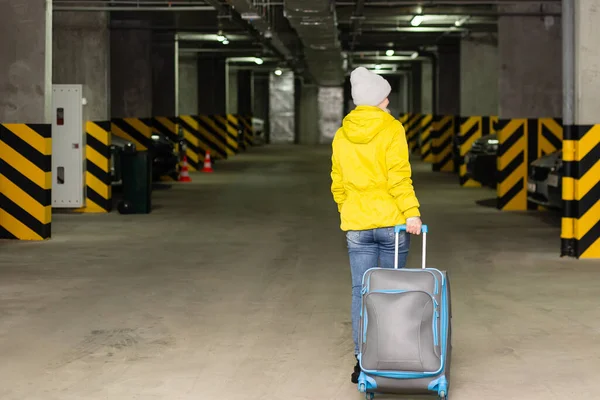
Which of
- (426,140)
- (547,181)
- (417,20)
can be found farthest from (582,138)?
(426,140)

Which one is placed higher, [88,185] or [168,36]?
[168,36]

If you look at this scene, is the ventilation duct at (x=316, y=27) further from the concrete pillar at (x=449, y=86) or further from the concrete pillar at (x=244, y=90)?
the concrete pillar at (x=244, y=90)

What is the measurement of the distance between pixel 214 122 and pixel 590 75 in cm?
2502

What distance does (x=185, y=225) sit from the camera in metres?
15.6

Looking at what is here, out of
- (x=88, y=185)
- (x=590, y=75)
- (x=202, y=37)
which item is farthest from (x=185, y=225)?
(x=202, y=37)

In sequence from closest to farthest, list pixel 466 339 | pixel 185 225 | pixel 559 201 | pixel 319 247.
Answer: pixel 466 339 < pixel 319 247 < pixel 559 201 < pixel 185 225

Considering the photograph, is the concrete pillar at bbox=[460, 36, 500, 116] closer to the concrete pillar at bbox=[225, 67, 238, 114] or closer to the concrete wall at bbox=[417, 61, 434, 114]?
the concrete wall at bbox=[417, 61, 434, 114]

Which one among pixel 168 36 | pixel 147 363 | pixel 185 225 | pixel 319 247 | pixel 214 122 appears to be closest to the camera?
pixel 147 363

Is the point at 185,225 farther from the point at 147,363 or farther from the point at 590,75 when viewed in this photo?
the point at 147,363

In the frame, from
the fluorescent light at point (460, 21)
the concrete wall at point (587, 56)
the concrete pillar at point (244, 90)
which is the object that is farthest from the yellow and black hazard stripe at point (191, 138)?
the concrete wall at point (587, 56)

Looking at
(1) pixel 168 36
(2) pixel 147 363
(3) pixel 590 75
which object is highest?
(1) pixel 168 36

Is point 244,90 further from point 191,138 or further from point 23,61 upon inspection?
point 23,61

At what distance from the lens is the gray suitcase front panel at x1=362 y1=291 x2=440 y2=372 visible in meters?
5.77

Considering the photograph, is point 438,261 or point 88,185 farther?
point 88,185
